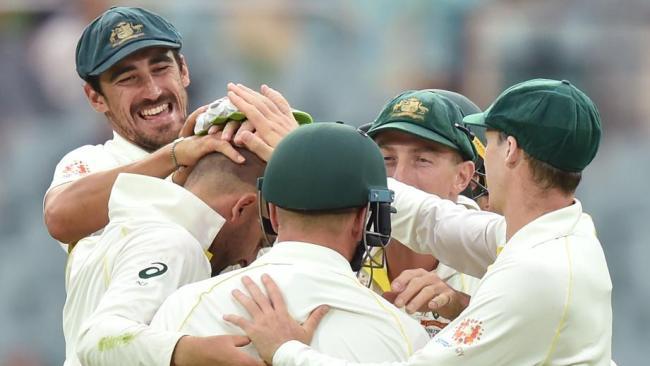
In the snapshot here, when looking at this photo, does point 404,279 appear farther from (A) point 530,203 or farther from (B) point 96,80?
(B) point 96,80

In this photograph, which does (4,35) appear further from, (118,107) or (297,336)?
(297,336)

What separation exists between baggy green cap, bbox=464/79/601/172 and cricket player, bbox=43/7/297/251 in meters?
1.52

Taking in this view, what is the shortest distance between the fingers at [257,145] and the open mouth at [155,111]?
1255mm

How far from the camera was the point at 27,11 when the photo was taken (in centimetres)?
948

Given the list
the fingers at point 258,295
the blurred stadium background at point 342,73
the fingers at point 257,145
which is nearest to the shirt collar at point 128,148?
the fingers at point 257,145

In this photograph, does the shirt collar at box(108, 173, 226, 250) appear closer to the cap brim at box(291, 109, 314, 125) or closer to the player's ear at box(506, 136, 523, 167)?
the cap brim at box(291, 109, 314, 125)

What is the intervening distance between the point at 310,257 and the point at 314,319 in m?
0.15

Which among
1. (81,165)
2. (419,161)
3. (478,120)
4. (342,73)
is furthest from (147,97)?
(342,73)

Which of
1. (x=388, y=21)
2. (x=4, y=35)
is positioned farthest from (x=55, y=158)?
(x=388, y=21)

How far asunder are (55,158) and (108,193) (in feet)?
16.1

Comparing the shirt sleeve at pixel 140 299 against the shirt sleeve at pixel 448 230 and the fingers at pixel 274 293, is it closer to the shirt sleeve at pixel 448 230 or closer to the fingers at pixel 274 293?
the fingers at pixel 274 293

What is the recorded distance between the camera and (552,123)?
3.33m

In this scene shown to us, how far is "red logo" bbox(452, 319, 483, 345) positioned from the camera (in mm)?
3180

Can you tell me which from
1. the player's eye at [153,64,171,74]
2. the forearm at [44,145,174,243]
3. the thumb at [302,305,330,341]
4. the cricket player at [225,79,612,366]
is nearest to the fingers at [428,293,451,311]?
the cricket player at [225,79,612,366]
